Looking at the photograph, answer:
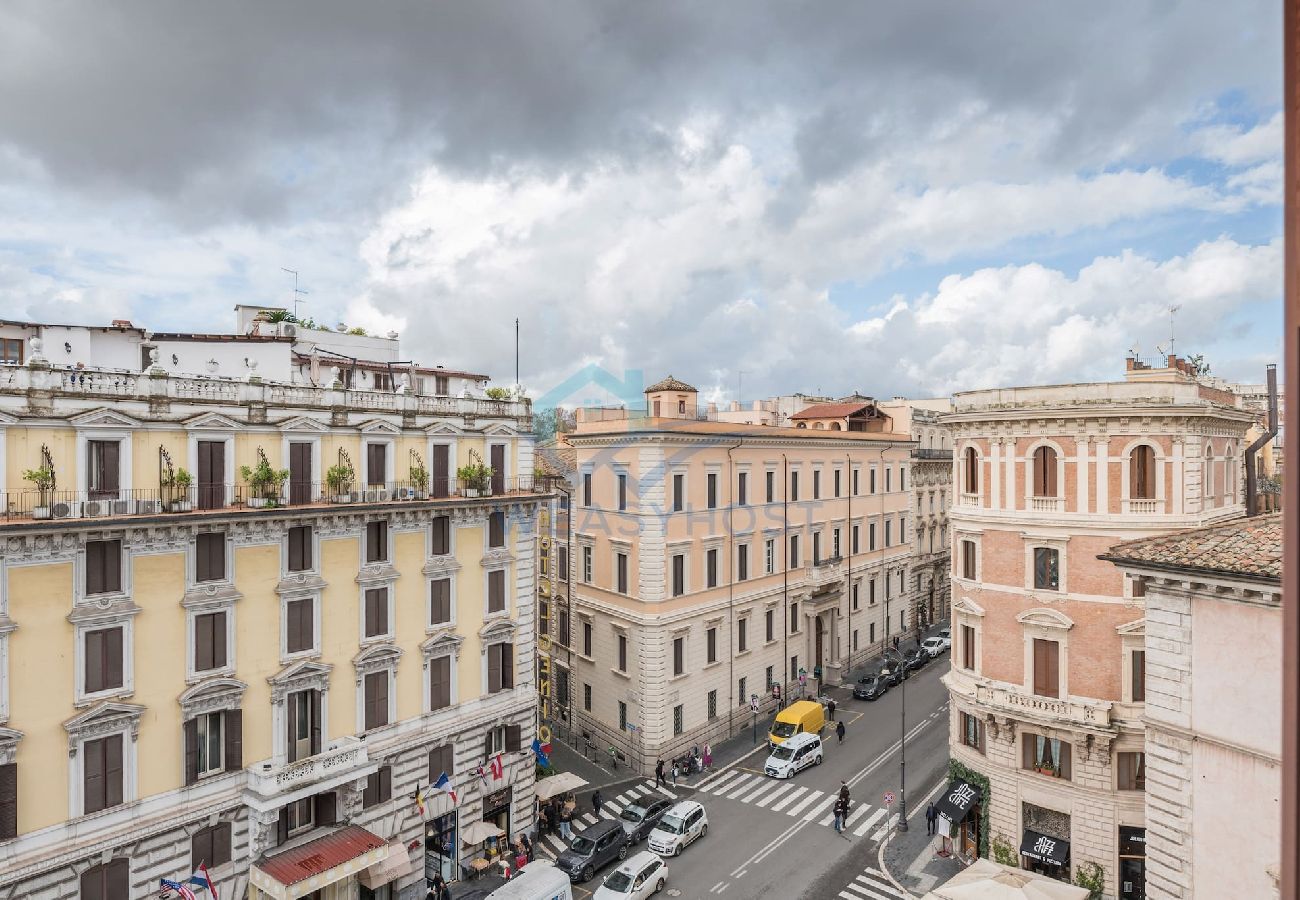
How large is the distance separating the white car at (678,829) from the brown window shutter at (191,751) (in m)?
16.7

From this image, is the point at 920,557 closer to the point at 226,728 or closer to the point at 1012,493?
the point at 1012,493

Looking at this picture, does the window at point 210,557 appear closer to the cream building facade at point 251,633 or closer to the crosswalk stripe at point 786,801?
the cream building facade at point 251,633

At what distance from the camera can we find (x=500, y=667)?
31.6m

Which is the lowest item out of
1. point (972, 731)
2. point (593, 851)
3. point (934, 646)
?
point (593, 851)

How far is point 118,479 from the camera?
2169 cm

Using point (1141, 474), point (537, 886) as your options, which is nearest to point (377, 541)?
point (537, 886)

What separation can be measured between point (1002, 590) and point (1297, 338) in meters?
29.2

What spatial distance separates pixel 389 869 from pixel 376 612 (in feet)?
28.5

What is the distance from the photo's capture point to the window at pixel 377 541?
2739cm

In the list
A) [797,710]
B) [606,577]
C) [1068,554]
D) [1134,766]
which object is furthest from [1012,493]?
[606,577]

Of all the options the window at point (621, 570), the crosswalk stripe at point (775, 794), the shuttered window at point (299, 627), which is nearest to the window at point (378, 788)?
the shuttered window at point (299, 627)

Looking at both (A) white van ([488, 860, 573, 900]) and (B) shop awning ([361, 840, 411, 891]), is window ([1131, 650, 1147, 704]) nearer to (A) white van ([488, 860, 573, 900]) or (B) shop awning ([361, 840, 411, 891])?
(A) white van ([488, 860, 573, 900])

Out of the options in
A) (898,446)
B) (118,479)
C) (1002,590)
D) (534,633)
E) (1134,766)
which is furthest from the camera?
(898,446)

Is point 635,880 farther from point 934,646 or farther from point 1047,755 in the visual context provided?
point 934,646
